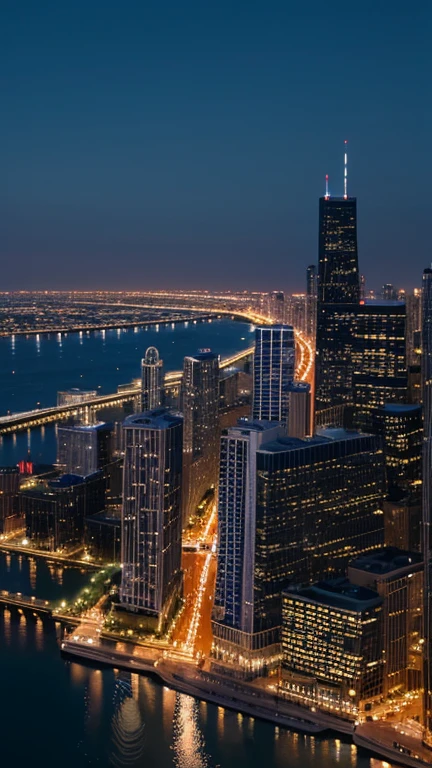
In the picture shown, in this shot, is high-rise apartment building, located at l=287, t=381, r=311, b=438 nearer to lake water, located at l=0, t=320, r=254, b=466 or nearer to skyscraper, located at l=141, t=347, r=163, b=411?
skyscraper, located at l=141, t=347, r=163, b=411

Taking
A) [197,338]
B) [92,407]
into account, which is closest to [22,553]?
[92,407]

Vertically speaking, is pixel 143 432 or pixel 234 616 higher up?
pixel 143 432

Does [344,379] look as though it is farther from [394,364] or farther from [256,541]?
[256,541]

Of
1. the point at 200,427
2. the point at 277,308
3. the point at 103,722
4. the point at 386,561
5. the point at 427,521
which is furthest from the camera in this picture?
the point at 277,308

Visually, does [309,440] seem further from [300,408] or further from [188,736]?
[300,408]

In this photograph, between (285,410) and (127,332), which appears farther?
(127,332)

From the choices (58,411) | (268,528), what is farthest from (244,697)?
(58,411)
